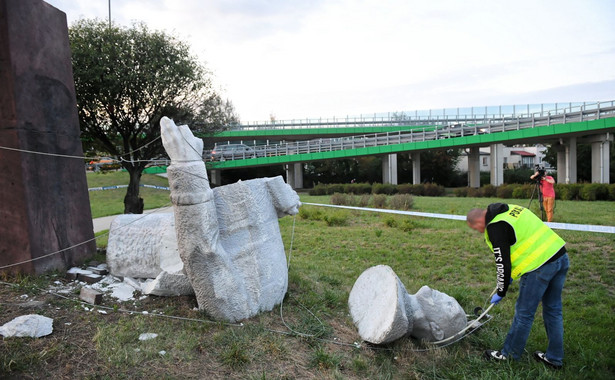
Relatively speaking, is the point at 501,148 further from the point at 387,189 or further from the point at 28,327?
the point at 28,327

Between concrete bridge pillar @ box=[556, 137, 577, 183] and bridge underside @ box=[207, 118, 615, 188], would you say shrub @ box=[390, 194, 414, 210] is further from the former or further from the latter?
concrete bridge pillar @ box=[556, 137, 577, 183]

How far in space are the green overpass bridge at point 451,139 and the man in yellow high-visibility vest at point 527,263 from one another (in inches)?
734

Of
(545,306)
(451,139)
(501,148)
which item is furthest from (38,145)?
(501,148)

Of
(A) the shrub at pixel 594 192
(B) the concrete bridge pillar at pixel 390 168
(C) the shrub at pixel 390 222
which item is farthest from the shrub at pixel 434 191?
(C) the shrub at pixel 390 222

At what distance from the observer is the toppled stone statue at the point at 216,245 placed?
452cm

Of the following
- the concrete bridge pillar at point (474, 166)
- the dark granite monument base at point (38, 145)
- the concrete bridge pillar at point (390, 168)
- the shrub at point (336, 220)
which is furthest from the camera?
the concrete bridge pillar at point (390, 168)

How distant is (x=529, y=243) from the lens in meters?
3.96

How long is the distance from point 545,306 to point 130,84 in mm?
14707

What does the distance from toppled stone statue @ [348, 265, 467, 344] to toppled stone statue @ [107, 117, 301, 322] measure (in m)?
1.26

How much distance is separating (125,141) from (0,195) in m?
11.1

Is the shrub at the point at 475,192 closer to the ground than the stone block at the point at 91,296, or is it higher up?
closer to the ground

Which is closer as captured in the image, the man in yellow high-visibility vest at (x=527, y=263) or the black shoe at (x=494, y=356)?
the man in yellow high-visibility vest at (x=527, y=263)

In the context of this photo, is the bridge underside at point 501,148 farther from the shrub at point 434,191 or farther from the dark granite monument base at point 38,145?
the dark granite monument base at point 38,145

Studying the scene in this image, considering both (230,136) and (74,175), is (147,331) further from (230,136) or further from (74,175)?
(230,136)
